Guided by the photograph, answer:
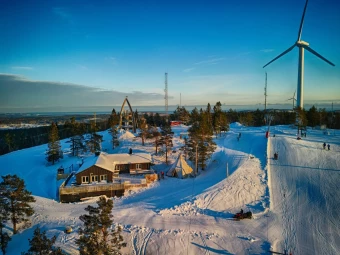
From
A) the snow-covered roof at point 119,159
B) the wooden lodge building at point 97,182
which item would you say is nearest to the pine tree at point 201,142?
the snow-covered roof at point 119,159

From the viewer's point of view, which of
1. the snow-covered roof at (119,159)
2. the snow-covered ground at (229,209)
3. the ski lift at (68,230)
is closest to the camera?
the snow-covered ground at (229,209)

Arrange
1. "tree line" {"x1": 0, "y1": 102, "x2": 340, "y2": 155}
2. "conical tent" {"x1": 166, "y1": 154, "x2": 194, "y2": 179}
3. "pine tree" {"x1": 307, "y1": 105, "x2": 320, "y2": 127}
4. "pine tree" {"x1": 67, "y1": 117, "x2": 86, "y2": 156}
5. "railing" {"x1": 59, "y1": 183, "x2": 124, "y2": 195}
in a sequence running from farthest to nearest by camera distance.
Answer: "pine tree" {"x1": 307, "y1": 105, "x2": 320, "y2": 127} → "tree line" {"x1": 0, "y1": 102, "x2": 340, "y2": 155} → "pine tree" {"x1": 67, "y1": 117, "x2": 86, "y2": 156} → "conical tent" {"x1": 166, "y1": 154, "x2": 194, "y2": 179} → "railing" {"x1": 59, "y1": 183, "x2": 124, "y2": 195}

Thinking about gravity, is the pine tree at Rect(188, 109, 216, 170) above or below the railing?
above

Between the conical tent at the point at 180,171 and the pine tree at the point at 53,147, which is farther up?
the pine tree at the point at 53,147

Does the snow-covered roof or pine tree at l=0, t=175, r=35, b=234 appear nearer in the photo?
pine tree at l=0, t=175, r=35, b=234

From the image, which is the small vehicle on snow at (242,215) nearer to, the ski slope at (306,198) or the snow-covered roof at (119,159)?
the ski slope at (306,198)

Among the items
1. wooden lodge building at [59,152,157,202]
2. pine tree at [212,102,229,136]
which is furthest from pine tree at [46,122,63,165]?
pine tree at [212,102,229,136]

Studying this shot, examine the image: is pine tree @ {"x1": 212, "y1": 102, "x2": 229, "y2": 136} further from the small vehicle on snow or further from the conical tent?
the small vehicle on snow

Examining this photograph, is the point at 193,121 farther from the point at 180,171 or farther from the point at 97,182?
the point at 97,182

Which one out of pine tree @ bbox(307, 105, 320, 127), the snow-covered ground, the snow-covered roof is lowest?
the snow-covered ground

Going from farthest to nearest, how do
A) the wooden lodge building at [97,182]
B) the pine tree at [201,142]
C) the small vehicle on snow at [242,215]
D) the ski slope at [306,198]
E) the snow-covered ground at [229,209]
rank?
the pine tree at [201,142], the wooden lodge building at [97,182], the small vehicle on snow at [242,215], the ski slope at [306,198], the snow-covered ground at [229,209]
